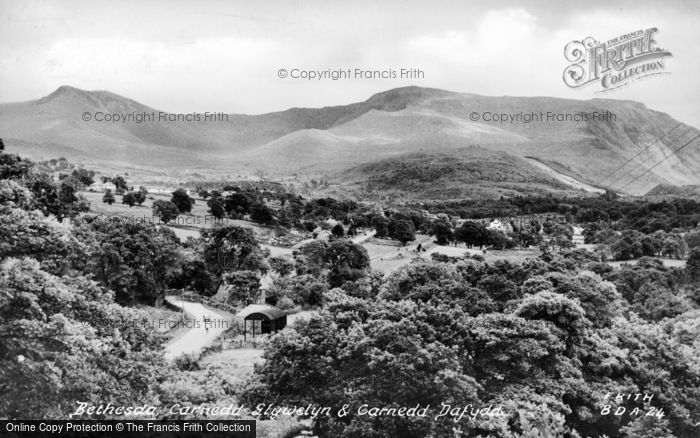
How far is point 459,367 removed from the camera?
64.5 feet

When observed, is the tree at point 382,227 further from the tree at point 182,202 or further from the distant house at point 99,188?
the distant house at point 99,188

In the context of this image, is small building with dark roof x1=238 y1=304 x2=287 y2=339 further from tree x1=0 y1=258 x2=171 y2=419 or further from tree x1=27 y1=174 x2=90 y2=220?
tree x1=0 y1=258 x2=171 y2=419

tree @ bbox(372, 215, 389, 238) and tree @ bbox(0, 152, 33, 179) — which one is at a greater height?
tree @ bbox(0, 152, 33, 179)

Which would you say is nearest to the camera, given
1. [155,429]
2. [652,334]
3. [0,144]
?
[155,429]

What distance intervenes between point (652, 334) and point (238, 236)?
105 feet

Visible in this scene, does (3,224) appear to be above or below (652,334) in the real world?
above

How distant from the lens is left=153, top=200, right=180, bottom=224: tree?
64631mm

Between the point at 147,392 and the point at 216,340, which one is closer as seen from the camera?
the point at 147,392

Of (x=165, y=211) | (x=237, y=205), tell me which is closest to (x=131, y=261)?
(x=165, y=211)

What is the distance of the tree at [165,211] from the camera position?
64.6m

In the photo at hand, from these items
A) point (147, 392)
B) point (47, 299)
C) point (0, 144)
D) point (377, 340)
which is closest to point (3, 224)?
point (47, 299)

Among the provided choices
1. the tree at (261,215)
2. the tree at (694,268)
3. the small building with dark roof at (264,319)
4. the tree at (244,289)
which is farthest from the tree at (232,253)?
the tree at (694,268)

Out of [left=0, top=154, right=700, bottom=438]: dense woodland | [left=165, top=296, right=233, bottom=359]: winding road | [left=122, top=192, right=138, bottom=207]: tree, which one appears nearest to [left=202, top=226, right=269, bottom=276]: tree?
[left=165, top=296, right=233, bottom=359]: winding road

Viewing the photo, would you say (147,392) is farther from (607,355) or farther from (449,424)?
(607,355)
